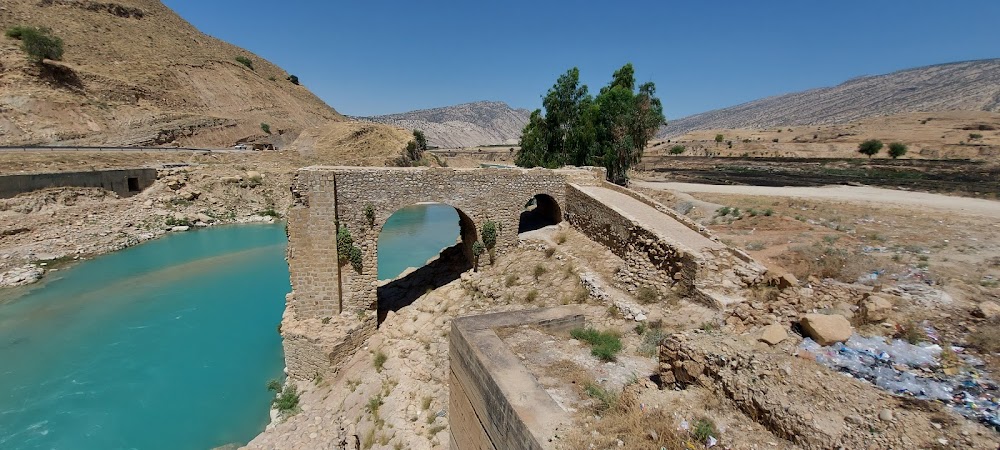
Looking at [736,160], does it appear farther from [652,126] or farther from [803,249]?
[803,249]

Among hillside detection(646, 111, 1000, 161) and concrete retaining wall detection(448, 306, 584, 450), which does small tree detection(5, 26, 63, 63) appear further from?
hillside detection(646, 111, 1000, 161)

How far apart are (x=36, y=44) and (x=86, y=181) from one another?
1938cm

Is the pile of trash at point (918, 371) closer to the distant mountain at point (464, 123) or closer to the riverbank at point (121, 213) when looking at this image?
the riverbank at point (121, 213)

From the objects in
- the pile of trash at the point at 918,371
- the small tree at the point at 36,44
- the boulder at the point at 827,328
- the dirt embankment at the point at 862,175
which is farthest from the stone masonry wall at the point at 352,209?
the small tree at the point at 36,44

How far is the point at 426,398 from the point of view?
8.70 metres

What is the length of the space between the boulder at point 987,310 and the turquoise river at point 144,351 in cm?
1305

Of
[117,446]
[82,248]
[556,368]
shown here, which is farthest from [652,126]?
[82,248]

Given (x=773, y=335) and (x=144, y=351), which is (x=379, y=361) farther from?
(x=773, y=335)

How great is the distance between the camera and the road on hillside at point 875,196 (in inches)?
571

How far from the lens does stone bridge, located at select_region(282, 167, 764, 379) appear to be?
959 cm

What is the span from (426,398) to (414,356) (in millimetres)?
1584

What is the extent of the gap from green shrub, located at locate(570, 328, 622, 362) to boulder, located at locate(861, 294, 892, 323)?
11.5ft

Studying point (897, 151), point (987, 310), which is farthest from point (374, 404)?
point (897, 151)

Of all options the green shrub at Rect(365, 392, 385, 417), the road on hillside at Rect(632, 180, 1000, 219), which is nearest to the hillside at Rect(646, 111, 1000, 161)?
the road on hillside at Rect(632, 180, 1000, 219)
